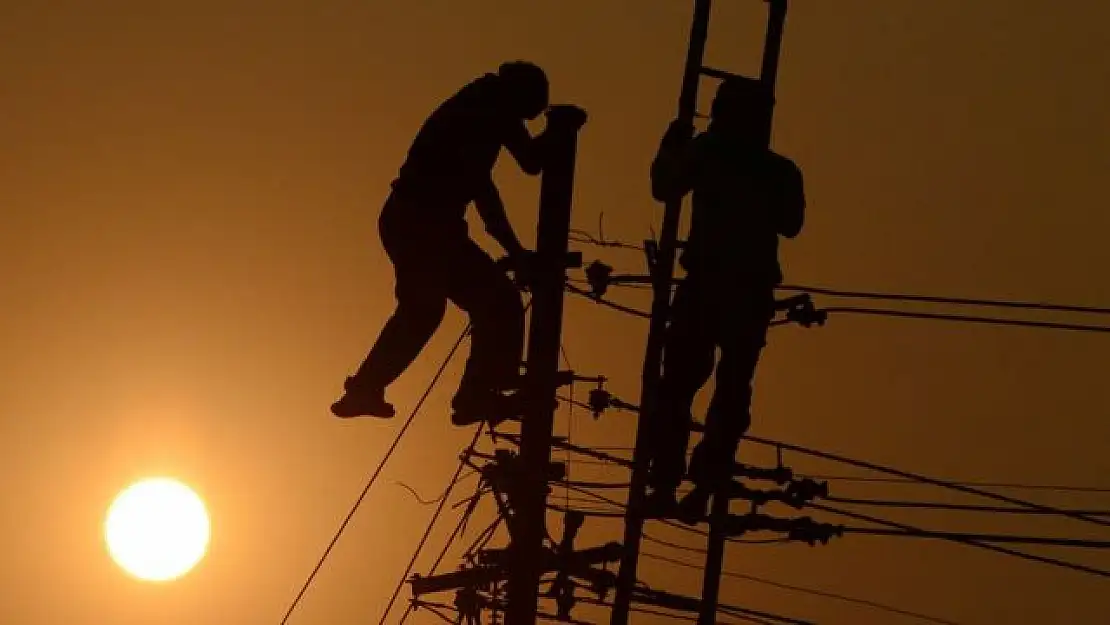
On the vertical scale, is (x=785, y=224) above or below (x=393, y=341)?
above

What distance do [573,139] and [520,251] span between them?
30.6 inches

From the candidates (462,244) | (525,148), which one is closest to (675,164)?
(525,148)

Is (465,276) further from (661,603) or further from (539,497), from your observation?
(661,603)

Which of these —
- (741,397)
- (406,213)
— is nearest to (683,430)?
(741,397)

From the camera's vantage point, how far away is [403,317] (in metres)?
11.6

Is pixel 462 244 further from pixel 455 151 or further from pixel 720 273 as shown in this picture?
pixel 720 273

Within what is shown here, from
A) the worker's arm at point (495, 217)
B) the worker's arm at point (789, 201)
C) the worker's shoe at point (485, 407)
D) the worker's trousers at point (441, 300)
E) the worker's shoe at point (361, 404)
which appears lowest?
the worker's shoe at point (361, 404)

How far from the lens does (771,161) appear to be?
11000 mm

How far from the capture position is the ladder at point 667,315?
11.2m

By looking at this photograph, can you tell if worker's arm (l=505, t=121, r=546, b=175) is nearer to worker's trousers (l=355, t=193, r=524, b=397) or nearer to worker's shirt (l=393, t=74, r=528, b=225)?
worker's shirt (l=393, t=74, r=528, b=225)

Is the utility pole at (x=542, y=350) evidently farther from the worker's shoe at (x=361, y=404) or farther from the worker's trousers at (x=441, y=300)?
the worker's shoe at (x=361, y=404)

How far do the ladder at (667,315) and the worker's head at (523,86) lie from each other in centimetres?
85

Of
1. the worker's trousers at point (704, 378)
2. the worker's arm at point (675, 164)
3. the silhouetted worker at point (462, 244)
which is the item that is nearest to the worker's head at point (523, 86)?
the silhouetted worker at point (462, 244)

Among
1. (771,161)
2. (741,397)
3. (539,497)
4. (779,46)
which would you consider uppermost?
(779,46)
